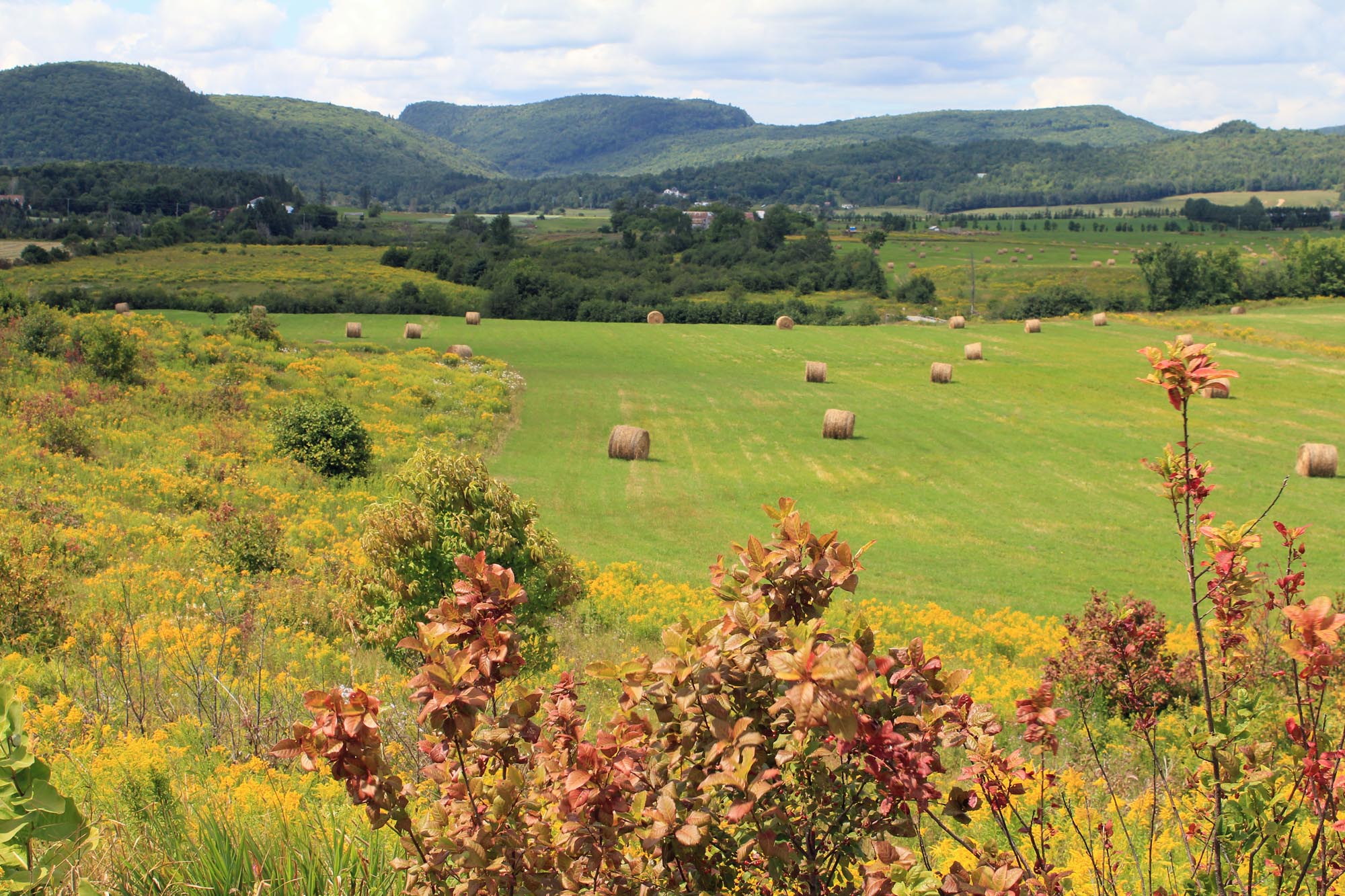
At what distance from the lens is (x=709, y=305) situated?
7994 cm

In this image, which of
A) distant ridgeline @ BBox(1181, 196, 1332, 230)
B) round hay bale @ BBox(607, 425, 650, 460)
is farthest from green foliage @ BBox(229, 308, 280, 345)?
distant ridgeline @ BBox(1181, 196, 1332, 230)

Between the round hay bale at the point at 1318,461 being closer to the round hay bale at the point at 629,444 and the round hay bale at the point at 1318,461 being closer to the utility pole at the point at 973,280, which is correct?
the round hay bale at the point at 629,444

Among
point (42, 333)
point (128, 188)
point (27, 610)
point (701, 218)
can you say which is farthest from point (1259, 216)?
point (27, 610)

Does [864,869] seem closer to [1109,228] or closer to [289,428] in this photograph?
[289,428]

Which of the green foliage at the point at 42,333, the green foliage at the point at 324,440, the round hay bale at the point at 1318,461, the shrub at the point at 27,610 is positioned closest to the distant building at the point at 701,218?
the green foliage at the point at 42,333

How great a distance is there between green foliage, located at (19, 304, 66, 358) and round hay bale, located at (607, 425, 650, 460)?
1586 centimetres

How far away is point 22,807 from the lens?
99.3 inches

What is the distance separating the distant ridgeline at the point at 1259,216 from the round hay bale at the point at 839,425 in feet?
485

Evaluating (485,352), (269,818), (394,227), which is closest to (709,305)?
(485,352)

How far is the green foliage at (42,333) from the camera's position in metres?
26.7

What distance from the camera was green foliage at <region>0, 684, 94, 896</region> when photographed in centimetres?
249

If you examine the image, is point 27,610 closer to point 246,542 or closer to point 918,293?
point 246,542

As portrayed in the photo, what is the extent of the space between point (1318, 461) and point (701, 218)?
14341 cm

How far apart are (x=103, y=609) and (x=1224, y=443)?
30.8 m
